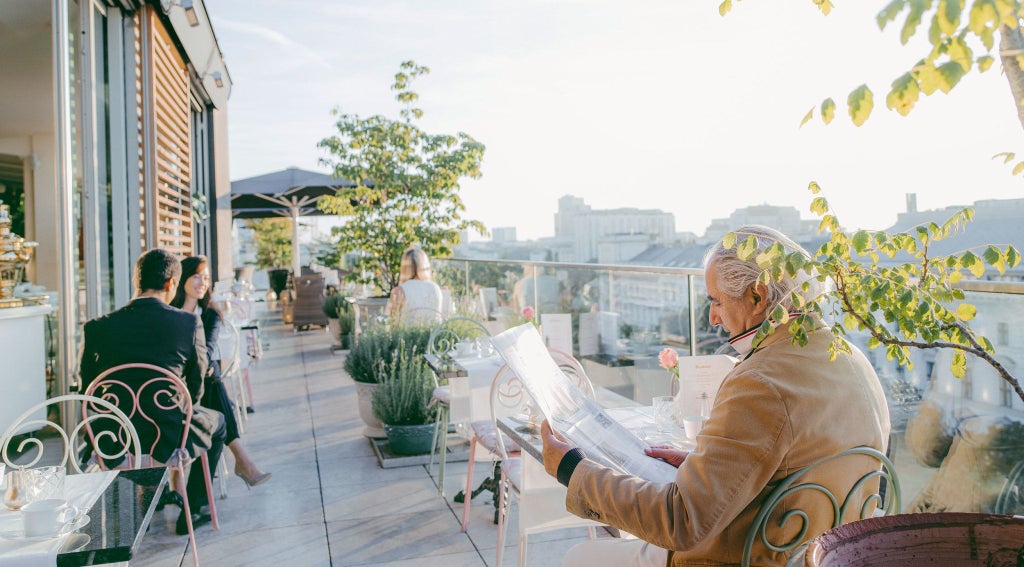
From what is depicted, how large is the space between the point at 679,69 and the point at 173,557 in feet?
24.9

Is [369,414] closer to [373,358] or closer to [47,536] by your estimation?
[373,358]

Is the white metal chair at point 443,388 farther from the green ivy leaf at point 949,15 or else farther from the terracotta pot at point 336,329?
the terracotta pot at point 336,329

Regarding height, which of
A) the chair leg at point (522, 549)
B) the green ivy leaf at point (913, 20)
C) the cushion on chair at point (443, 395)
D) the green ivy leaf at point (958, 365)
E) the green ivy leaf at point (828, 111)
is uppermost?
the green ivy leaf at point (913, 20)

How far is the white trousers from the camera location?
1.77 m

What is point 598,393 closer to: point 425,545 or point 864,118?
point 425,545

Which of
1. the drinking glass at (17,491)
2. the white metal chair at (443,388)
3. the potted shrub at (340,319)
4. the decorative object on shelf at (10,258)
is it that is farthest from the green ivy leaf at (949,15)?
the potted shrub at (340,319)

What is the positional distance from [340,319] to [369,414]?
4.86m

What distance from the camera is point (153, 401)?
335 cm

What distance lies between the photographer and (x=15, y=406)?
4012 mm

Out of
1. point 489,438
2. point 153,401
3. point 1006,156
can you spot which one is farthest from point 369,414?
point 1006,156

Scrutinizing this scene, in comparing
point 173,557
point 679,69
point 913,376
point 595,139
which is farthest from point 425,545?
point 595,139

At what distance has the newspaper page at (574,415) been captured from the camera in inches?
70.4

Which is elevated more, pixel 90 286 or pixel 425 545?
pixel 90 286

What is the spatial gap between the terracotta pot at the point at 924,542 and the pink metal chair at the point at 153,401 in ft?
9.04
